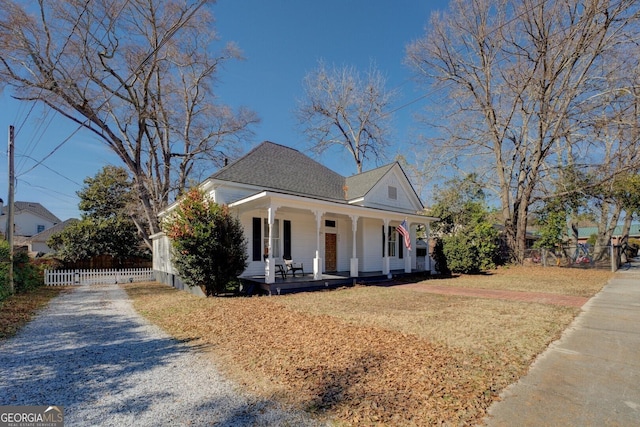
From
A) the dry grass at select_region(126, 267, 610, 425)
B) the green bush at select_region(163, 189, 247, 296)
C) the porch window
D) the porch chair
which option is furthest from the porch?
the porch window

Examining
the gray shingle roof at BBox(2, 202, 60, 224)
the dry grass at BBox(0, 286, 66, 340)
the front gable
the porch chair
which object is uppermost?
the gray shingle roof at BBox(2, 202, 60, 224)

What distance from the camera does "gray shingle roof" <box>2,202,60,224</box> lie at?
4045 cm

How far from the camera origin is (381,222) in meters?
16.9

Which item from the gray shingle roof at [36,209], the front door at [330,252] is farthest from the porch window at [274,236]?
the gray shingle roof at [36,209]

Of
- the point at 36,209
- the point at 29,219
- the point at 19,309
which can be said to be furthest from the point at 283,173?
the point at 36,209

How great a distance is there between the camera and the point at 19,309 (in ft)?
28.7

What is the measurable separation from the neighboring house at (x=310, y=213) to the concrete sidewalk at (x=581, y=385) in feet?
25.2

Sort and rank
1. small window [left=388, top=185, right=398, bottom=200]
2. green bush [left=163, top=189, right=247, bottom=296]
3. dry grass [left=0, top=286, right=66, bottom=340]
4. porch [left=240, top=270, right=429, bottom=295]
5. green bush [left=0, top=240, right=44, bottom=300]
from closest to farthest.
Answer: dry grass [left=0, top=286, right=66, bottom=340], green bush [left=163, top=189, right=247, bottom=296], porch [left=240, top=270, right=429, bottom=295], green bush [left=0, top=240, right=44, bottom=300], small window [left=388, top=185, right=398, bottom=200]

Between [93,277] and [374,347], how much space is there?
17.5m

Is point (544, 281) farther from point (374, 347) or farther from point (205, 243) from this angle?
point (205, 243)

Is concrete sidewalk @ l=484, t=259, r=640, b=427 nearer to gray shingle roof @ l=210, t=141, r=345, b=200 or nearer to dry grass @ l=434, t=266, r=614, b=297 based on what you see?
dry grass @ l=434, t=266, r=614, b=297

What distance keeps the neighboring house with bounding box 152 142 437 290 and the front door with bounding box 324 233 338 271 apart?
5cm

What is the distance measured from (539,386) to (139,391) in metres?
4.62

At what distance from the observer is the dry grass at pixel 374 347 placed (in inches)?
127
